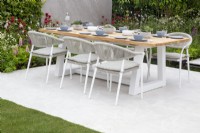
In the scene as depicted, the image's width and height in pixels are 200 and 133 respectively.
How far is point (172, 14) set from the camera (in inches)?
490

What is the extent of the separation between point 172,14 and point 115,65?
24.4ft

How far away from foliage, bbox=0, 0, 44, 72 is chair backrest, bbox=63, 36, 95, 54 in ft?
5.55

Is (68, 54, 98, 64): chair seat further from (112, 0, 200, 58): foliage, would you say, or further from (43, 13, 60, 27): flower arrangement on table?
(112, 0, 200, 58): foliage

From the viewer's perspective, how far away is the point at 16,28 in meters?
8.95

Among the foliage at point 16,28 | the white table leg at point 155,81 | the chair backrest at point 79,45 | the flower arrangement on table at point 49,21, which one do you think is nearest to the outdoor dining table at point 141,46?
the white table leg at point 155,81

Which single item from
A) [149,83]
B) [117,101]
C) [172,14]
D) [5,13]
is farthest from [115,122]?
[172,14]

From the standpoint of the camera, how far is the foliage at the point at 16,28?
7.32m

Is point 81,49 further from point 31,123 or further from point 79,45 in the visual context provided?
point 31,123

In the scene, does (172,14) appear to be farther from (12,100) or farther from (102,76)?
(12,100)

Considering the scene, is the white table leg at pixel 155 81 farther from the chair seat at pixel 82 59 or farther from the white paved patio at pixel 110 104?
the chair seat at pixel 82 59

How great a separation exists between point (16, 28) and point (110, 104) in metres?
4.33

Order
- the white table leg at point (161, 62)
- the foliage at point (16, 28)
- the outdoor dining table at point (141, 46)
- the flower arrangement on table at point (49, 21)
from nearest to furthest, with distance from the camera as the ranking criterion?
the outdoor dining table at point (141, 46), the white table leg at point (161, 62), the foliage at point (16, 28), the flower arrangement on table at point (49, 21)

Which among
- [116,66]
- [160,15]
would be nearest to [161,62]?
[116,66]

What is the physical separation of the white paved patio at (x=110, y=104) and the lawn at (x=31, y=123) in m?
0.17
